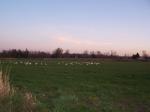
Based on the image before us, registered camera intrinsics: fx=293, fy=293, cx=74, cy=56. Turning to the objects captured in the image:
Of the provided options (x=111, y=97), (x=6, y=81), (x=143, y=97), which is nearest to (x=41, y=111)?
(x=6, y=81)

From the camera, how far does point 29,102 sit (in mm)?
9125

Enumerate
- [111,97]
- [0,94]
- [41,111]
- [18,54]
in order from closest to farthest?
[41,111], [0,94], [111,97], [18,54]

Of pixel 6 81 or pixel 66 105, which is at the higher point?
pixel 6 81

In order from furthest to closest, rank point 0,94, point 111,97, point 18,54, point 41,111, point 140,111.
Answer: point 18,54 < point 111,97 < point 140,111 < point 0,94 < point 41,111

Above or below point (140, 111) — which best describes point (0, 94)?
above

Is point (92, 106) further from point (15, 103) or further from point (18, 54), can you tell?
point (18, 54)

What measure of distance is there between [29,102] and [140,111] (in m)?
4.25

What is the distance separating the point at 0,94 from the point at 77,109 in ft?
8.74

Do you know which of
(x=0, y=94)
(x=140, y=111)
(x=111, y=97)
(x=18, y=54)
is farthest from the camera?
(x=18, y=54)

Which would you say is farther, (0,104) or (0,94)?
(0,94)

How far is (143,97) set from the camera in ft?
46.9

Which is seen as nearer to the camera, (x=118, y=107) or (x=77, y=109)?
(x=77, y=109)

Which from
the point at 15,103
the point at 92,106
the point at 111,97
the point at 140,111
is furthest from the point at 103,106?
the point at 15,103

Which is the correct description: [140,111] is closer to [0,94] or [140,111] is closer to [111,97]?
[111,97]
